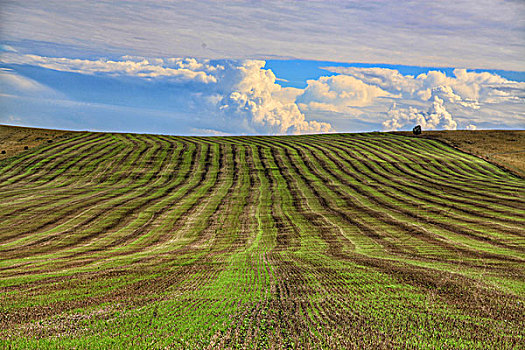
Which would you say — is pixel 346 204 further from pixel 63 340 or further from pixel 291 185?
pixel 63 340

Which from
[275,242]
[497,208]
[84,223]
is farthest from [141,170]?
[497,208]

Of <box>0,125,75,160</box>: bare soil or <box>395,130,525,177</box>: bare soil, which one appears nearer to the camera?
<box>395,130,525,177</box>: bare soil

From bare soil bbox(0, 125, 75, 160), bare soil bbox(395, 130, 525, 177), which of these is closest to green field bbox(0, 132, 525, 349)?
bare soil bbox(395, 130, 525, 177)

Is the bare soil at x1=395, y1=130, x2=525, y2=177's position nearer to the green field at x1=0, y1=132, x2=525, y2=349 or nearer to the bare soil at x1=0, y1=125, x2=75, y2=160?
the green field at x1=0, y1=132, x2=525, y2=349

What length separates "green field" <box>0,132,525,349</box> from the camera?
34.3 ft

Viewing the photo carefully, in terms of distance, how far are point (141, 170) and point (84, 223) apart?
103ft

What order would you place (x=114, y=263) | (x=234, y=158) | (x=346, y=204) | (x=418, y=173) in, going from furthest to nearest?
(x=234, y=158)
(x=418, y=173)
(x=346, y=204)
(x=114, y=263)

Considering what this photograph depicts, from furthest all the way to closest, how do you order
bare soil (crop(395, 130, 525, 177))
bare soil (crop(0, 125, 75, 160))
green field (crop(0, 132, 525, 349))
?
bare soil (crop(0, 125, 75, 160)) → bare soil (crop(395, 130, 525, 177)) → green field (crop(0, 132, 525, 349))

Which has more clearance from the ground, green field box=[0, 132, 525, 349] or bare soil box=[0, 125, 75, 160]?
bare soil box=[0, 125, 75, 160]

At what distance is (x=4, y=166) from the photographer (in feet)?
220

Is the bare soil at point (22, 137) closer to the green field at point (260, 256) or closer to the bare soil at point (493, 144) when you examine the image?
the green field at point (260, 256)

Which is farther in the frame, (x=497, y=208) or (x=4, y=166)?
(x=4, y=166)

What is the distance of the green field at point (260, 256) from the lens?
34.3 feet

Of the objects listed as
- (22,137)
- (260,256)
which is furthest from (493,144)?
(22,137)
